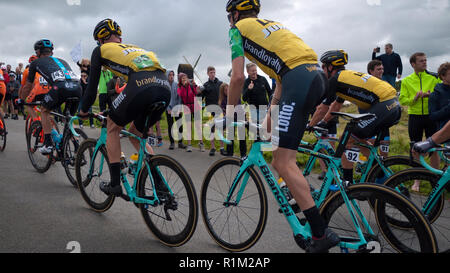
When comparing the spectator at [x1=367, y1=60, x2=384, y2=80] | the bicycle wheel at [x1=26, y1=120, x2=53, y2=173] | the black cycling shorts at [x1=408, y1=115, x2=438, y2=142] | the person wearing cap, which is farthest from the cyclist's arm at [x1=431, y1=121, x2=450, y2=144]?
the person wearing cap

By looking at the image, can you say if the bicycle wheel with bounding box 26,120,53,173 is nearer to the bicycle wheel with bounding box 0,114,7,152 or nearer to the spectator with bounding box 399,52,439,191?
the bicycle wheel with bounding box 0,114,7,152

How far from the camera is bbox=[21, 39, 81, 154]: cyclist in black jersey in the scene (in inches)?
223

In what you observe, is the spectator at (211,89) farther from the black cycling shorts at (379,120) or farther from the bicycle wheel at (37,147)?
the black cycling shorts at (379,120)

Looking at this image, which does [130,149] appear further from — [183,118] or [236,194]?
[236,194]

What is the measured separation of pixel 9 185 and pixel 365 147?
217 inches

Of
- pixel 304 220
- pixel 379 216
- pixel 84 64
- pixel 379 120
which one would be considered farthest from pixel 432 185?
pixel 84 64

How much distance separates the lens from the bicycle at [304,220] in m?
2.58

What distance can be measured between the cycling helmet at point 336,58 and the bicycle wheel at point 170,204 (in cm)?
264

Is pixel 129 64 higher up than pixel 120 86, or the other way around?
pixel 120 86

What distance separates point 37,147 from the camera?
6348 mm

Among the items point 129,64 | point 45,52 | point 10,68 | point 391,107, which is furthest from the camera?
point 10,68

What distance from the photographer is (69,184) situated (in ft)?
18.6

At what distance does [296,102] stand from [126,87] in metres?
1.87
